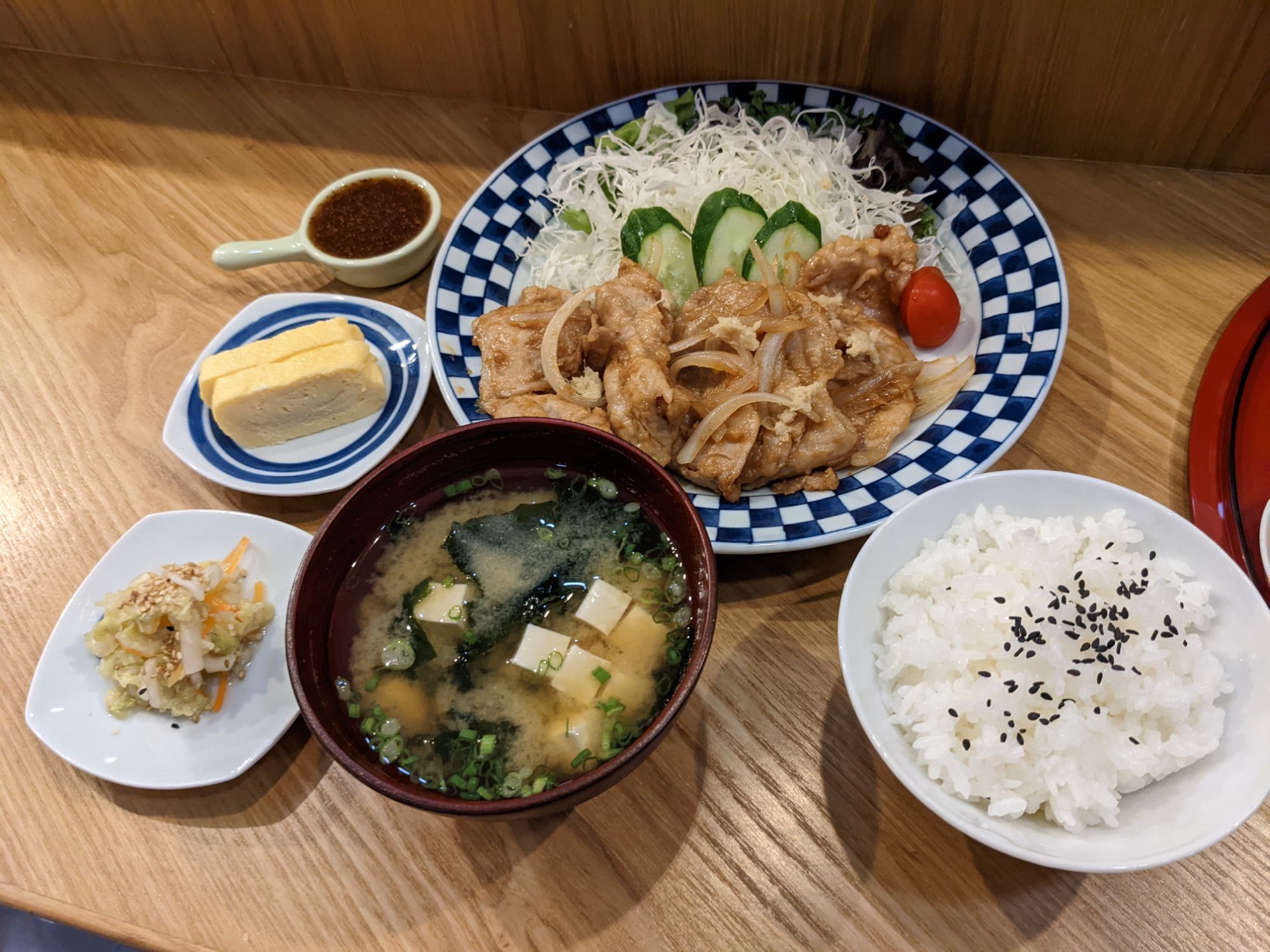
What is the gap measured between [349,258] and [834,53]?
1.88m

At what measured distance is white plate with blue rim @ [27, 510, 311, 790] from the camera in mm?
1982

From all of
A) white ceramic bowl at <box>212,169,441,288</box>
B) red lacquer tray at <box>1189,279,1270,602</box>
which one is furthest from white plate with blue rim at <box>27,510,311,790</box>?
red lacquer tray at <box>1189,279,1270,602</box>

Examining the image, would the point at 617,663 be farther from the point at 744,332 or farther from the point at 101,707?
the point at 101,707

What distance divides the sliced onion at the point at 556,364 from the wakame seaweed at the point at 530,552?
1.93ft

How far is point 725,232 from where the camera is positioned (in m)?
2.79

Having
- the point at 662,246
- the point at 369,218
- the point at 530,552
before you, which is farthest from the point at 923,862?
the point at 369,218

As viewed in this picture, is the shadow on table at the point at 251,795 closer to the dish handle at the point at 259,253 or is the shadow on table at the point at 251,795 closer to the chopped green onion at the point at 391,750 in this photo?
the chopped green onion at the point at 391,750

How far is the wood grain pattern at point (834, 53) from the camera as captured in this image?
8.40 ft

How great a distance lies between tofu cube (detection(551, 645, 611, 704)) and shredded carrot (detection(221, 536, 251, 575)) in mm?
1076

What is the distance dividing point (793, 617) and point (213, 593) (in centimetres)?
154

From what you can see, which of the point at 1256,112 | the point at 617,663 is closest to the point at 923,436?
the point at 617,663

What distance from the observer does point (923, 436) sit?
230 cm

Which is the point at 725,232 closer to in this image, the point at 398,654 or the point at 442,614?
the point at 442,614

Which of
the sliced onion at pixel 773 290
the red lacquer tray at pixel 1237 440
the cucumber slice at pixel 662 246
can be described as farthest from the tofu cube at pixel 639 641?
the red lacquer tray at pixel 1237 440
